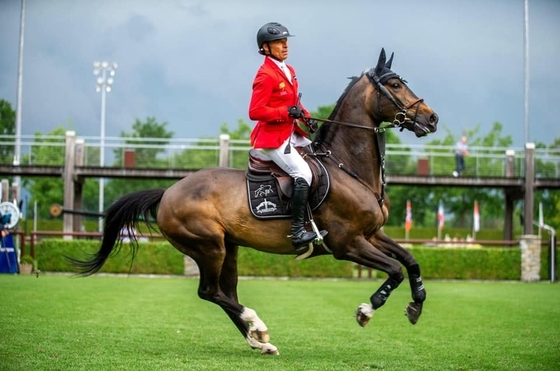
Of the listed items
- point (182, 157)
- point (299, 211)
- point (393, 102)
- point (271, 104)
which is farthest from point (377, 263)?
point (182, 157)

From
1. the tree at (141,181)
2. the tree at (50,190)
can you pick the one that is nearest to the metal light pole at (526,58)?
the tree at (141,181)

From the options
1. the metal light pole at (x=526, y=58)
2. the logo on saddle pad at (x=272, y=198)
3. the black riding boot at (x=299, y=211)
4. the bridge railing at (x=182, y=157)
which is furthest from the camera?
the metal light pole at (x=526, y=58)

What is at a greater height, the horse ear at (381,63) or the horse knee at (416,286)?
the horse ear at (381,63)

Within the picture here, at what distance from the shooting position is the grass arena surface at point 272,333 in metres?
8.84

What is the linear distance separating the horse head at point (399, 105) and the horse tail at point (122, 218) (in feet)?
9.93

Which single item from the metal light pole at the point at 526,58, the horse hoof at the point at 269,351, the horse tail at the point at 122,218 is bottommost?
the horse hoof at the point at 269,351

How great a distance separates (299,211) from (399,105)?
1725 mm

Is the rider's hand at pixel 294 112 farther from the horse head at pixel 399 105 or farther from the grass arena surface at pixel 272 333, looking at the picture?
the grass arena surface at pixel 272 333

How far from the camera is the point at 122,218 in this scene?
35.5ft

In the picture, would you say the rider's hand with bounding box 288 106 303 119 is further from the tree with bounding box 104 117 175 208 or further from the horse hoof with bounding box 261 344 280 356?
the tree with bounding box 104 117 175 208

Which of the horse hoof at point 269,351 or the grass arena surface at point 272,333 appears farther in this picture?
the horse hoof at point 269,351

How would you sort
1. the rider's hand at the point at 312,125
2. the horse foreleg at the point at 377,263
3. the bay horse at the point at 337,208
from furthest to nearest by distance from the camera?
the rider's hand at the point at 312,125, the bay horse at the point at 337,208, the horse foreleg at the point at 377,263

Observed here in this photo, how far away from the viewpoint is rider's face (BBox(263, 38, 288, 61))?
31.4ft

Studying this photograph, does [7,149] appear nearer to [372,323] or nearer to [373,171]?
[372,323]
